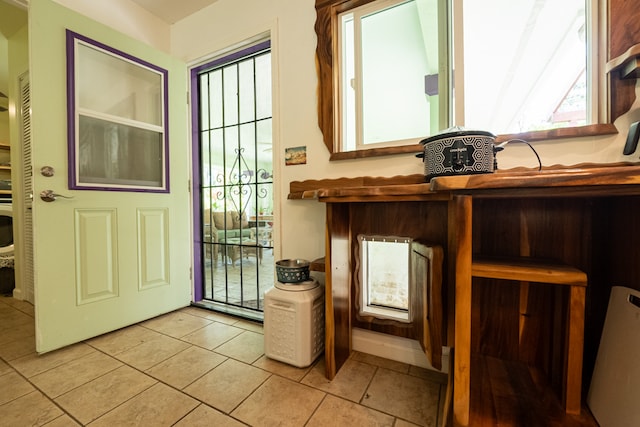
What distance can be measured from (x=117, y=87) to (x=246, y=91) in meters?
0.85

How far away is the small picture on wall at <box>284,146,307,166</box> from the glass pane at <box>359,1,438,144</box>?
370mm

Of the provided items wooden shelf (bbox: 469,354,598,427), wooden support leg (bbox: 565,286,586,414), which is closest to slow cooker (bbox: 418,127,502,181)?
wooden support leg (bbox: 565,286,586,414)

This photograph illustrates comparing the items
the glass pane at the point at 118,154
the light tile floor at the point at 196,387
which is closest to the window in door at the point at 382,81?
the light tile floor at the point at 196,387

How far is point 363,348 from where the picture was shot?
57.7 inches

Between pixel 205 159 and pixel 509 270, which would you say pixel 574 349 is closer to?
pixel 509 270

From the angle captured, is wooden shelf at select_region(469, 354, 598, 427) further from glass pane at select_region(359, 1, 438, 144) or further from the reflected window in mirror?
glass pane at select_region(359, 1, 438, 144)

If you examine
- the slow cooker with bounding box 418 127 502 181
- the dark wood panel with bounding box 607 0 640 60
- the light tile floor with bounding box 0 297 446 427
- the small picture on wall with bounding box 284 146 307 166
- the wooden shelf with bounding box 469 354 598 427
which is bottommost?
the light tile floor with bounding box 0 297 446 427

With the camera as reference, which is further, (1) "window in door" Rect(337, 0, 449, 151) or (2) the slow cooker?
(1) "window in door" Rect(337, 0, 449, 151)

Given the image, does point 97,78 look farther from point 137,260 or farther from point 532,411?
point 532,411

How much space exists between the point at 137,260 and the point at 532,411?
2178 millimetres

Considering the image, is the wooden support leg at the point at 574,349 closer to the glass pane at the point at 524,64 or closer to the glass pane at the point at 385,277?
the glass pane at the point at 385,277

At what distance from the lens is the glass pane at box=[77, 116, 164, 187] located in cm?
161

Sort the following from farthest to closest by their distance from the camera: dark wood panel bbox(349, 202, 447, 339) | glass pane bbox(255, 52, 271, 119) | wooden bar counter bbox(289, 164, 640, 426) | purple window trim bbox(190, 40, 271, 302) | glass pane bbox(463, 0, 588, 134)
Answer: purple window trim bbox(190, 40, 271, 302) < glass pane bbox(255, 52, 271, 119) < dark wood panel bbox(349, 202, 447, 339) < glass pane bbox(463, 0, 588, 134) < wooden bar counter bbox(289, 164, 640, 426)

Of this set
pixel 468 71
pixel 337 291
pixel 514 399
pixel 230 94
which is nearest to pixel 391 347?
pixel 337 291
